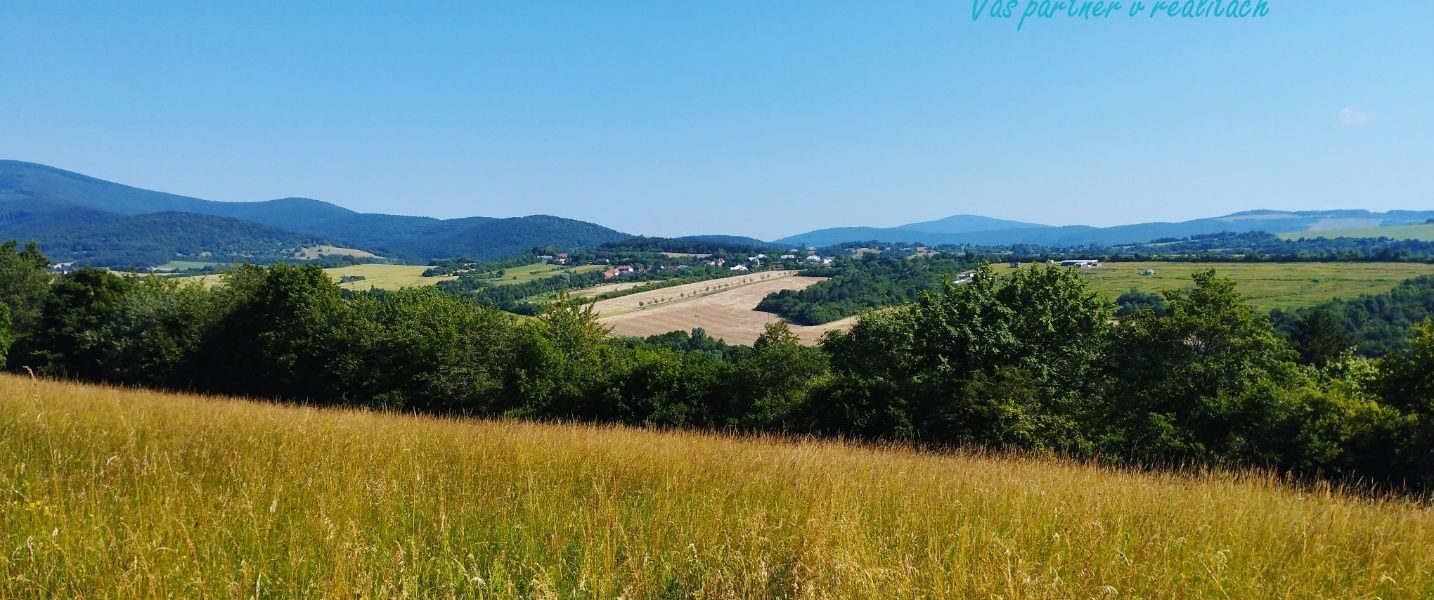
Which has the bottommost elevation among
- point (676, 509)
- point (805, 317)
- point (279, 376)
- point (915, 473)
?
point (805, 317)

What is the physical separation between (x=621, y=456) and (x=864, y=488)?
2.14 meters

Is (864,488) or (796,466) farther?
(796,466)

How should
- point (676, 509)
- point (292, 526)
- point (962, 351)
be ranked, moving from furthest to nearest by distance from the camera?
1. point (962, 351)
2. point (676, 509)
3. point (292, 526)

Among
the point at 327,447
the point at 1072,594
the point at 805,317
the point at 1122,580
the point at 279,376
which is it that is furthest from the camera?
the point at 805,317

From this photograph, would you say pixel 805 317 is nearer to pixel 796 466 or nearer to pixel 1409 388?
pixel 1409 388

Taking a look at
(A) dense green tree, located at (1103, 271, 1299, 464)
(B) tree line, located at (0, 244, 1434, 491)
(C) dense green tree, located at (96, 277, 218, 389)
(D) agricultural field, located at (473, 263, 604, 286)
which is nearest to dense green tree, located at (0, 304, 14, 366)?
(B) tree line, located at (0, 244, 1434, 491)

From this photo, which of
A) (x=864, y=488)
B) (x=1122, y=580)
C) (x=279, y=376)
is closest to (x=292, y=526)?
(x=864, y=488)

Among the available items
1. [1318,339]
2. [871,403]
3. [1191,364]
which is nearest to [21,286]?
[871,403]

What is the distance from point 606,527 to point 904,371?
2416cm

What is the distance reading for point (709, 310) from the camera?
121m

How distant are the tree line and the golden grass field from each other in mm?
6447

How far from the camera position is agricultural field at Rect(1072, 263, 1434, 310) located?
10456 centimetres

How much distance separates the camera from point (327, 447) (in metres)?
6.16

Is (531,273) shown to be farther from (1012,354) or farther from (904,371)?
(1012,354)
